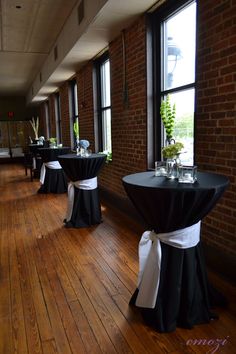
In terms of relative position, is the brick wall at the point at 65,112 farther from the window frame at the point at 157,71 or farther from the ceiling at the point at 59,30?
the window frame at the point at 157,71

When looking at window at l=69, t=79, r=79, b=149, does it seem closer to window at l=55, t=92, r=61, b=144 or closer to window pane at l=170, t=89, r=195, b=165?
window at l=55, t=92, r=61, b=144

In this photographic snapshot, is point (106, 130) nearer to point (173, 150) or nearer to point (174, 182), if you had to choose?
point (173, 150)

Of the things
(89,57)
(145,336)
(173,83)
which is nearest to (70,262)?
(145,336)

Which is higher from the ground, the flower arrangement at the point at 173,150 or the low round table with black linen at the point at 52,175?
the flower arrangement at the point at 173,150

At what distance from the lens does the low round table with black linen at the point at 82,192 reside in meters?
3.87

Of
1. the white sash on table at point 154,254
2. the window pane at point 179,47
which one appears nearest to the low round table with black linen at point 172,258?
the white sash on table at point 154,254

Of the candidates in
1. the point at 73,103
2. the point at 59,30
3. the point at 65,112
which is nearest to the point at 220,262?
the point at 59,30

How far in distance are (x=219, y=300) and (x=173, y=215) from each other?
81cm

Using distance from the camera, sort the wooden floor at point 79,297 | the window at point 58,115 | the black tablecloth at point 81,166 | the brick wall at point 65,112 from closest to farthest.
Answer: the wooden floor at point 79,297 → the black tablecloth at point 81,166 → the brick wall at point 65,112 → the window at point 58,115

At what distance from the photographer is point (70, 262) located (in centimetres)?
291

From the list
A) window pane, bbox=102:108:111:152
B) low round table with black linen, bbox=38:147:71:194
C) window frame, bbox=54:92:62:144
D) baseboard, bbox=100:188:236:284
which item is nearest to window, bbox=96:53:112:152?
window pane, bbox=102:108:111:152

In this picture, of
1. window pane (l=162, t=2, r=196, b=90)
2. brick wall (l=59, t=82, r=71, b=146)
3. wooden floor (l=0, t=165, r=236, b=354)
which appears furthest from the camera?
brick wall (l=59, t=82, r=71, b=146)

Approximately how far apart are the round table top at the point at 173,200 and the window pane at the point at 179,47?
1.58m

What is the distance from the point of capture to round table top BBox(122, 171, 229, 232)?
1688 mm
